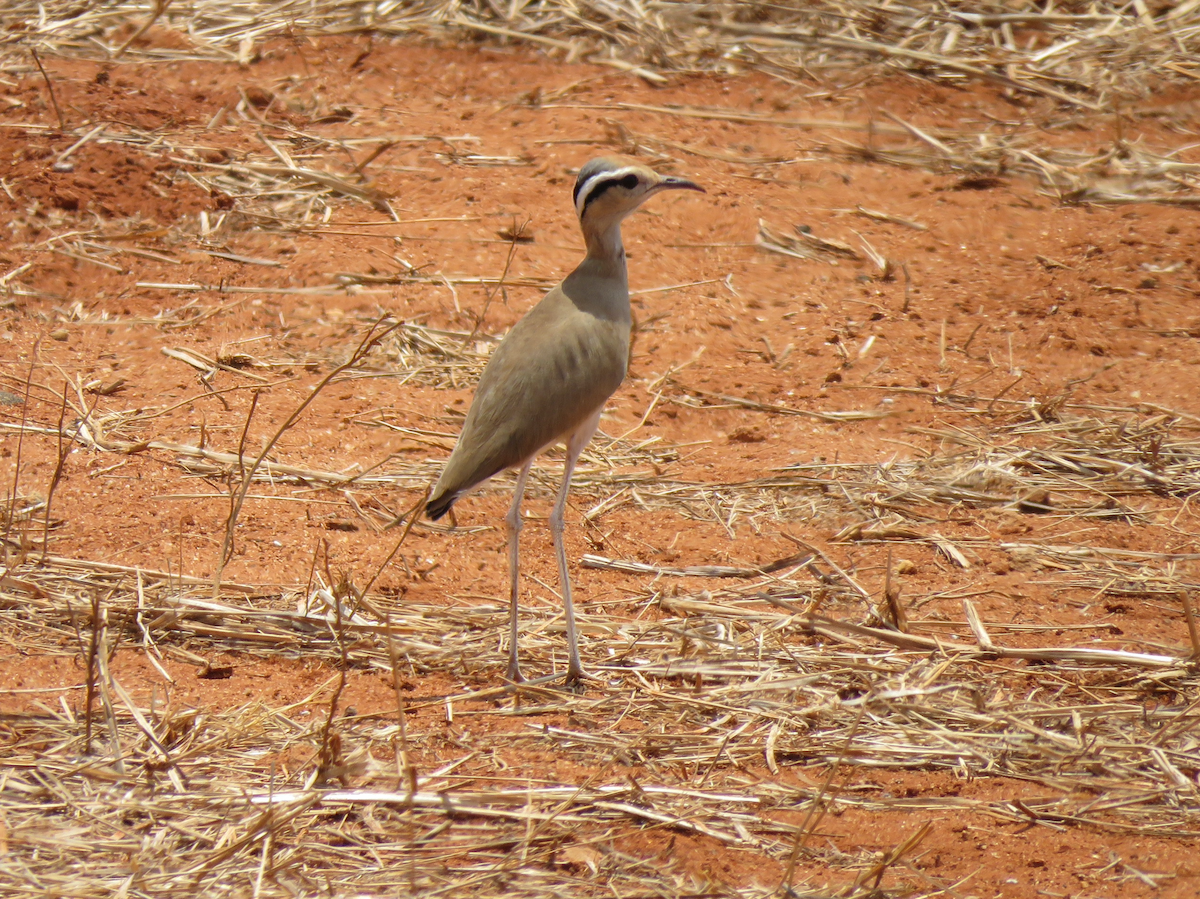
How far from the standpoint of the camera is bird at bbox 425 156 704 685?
465 cm

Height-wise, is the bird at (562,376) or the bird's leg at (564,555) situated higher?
the bird at (562,376)

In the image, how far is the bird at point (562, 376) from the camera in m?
4.65

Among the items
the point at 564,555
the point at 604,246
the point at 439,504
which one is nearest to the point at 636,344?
the point at 604,246

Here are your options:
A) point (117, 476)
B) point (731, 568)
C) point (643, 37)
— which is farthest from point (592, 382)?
point (643, 37)

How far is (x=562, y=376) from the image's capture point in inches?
188

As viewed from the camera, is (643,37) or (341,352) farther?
(643,37)

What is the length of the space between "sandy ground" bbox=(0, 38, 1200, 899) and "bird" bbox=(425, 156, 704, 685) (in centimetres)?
56

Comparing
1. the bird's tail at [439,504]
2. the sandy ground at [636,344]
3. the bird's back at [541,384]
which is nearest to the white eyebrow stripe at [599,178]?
the bird's back at [541,384]

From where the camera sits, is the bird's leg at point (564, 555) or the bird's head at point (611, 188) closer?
the bird's leg at point (564, 555)

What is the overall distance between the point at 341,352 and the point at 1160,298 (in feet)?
15.4

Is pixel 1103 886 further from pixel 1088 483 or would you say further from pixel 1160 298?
pixel 1160 298

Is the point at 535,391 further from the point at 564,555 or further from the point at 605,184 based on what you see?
the point at 605,184

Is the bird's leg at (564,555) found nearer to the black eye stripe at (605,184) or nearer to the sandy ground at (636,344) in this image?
the sandy ground at (636,344)

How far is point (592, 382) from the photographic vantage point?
4832mm
